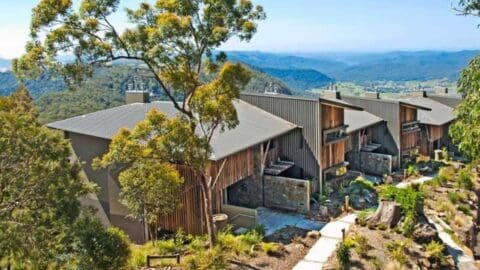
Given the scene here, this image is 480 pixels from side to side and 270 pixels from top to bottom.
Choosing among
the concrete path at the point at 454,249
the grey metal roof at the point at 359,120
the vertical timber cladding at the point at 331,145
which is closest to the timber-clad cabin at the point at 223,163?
the vertical timber cladding at the point at 331,145

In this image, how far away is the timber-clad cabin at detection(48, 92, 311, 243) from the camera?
1866cm

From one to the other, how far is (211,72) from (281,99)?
10.0 m

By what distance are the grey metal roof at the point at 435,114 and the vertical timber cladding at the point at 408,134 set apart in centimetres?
146

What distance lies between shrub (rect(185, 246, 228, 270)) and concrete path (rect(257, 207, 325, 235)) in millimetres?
4365

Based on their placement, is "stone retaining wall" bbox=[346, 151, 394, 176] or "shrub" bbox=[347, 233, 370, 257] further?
"stone retaining wall" bbox=[346, 151, 394, 176]

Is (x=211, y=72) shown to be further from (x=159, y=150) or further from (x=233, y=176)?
(x=233, y=176)

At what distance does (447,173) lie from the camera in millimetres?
27469

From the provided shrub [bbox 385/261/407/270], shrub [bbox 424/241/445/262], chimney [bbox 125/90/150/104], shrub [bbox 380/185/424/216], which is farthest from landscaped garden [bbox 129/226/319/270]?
chimney [bbox 125/90/150/104]

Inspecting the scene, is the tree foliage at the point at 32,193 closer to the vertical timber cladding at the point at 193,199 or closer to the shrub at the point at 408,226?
the vertical timber cladding at the point at 193,199

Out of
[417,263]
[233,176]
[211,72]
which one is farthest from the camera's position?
[233,176]

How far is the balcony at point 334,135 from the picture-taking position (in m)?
23.8

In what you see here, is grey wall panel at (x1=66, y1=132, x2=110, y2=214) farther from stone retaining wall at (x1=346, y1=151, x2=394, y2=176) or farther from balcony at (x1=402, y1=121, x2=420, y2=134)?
balcony at (x1=402, y1=121, x2=420, y2=134)

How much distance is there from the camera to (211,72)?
1441cm

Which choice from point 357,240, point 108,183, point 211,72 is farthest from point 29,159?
point 357,240
